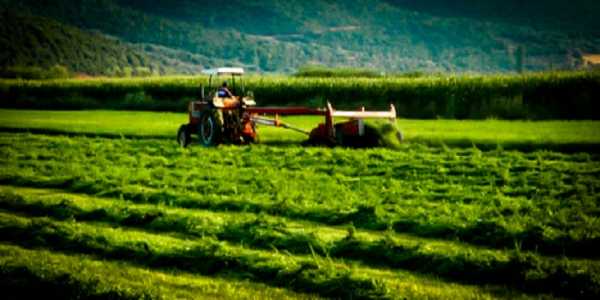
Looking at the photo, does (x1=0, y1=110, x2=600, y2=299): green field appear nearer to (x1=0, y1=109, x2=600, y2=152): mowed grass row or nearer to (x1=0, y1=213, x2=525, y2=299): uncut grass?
(x1=0, y1=213, x2=525, y2=299): uncut grass

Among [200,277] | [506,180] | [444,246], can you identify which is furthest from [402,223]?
[506,180]

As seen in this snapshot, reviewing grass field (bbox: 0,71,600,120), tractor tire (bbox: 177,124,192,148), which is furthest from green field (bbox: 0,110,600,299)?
grass field (bbox: 0,71,600,120)

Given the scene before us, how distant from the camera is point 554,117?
37031mm

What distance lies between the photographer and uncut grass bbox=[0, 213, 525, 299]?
926cm

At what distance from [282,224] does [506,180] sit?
6018mm

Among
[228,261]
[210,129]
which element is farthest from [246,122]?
[228,261]

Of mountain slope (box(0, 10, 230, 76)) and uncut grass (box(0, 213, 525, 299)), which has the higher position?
mountain slope (box(0, 10, 230, 76))

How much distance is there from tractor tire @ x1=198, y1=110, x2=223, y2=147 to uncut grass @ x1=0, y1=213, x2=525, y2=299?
10.7 meters

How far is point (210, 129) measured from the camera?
77.9ft

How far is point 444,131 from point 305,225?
55.2 feet

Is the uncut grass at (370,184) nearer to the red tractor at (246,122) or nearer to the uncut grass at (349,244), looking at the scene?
the uncut grass at (349,244)

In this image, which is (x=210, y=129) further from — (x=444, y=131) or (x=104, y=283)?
(x=104, y=283)

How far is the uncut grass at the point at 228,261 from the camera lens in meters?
9.26

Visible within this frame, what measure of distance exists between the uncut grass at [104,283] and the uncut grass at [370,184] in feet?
10.4
